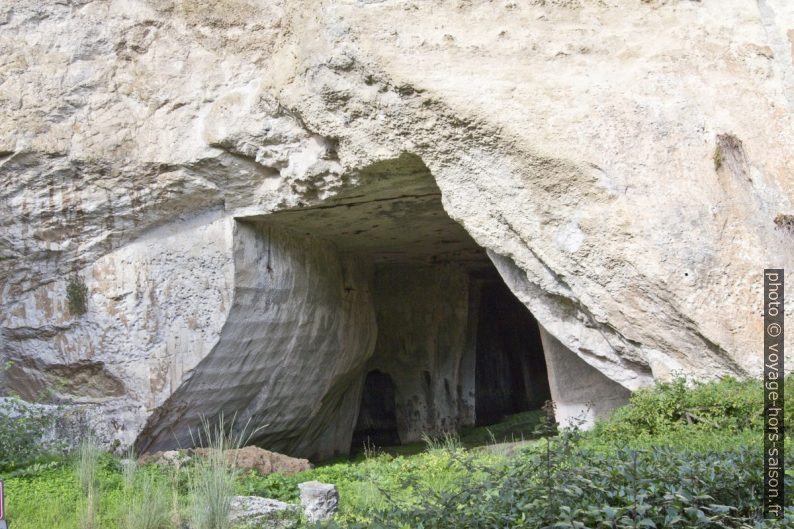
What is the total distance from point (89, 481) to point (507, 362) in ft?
45.4

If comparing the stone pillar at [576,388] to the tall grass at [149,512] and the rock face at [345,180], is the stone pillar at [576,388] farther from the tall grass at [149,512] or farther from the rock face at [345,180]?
the tall grass at [149,512]

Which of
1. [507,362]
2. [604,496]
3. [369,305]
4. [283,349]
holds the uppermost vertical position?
[369,305]

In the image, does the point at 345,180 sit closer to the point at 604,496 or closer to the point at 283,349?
the point at 283,349

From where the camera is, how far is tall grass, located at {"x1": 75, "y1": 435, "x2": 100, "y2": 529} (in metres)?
5.09

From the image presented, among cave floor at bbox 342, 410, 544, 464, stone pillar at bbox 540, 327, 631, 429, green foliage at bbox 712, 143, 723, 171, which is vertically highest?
green foliage at bbox 712, 143, 723, 171

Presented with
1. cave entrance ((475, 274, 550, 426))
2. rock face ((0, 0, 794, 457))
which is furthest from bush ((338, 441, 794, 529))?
cave entrance ((475, 274, 550, 426))

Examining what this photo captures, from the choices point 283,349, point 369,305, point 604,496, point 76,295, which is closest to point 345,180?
→ point 283,349

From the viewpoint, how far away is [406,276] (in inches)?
528

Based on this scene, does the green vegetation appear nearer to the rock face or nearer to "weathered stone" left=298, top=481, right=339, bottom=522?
"weathered stone" left=298, top=481, right=339, bottom=522

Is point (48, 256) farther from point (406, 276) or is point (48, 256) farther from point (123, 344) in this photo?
point (406, 276)

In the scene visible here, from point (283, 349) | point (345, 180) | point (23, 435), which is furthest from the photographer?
point (283, 349)

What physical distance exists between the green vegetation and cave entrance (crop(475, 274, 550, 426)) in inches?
355

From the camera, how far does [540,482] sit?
11.2ft

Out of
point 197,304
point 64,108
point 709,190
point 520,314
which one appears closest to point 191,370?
point 197,304
